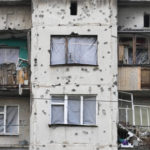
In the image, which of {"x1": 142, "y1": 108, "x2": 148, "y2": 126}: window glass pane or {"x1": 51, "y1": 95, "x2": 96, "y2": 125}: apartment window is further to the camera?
{"x1": 142, "y1": 108, "x2": 148, "y2": 126}: window glass pane

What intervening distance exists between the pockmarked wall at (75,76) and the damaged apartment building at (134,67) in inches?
39.2

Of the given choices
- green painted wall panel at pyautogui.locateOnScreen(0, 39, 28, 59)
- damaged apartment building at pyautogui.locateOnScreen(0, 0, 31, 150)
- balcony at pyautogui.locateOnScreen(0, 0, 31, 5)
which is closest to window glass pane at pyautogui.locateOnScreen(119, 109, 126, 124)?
damaged apartment building at pyautogui.locateOnScreen(0, 0, 31, 150)

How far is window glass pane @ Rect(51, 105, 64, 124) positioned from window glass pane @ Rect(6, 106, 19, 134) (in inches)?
92.7

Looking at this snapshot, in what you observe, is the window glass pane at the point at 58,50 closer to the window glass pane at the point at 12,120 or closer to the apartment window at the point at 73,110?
the apartment window at the point at 73,110

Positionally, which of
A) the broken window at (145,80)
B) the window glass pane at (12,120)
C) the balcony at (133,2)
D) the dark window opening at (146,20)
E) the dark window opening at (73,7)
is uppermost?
the balcony at (133,2)

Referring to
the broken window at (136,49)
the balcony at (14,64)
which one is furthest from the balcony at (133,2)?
the balcony at (14,64)

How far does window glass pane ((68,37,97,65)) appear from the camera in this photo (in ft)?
95.6

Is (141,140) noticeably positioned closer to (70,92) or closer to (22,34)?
(70,92)

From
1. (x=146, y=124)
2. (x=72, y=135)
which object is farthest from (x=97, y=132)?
(x=146, y=124)

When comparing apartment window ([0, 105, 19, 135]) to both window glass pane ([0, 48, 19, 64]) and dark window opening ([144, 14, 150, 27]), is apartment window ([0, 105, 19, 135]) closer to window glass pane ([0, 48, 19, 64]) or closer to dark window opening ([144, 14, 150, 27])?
window glass pane ([0, 48, 19, 64])

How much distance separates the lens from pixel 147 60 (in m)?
30.4

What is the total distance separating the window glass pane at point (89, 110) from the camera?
93.0 ft

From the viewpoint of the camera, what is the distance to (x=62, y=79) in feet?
94.4

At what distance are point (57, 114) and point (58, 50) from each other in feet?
10.2
